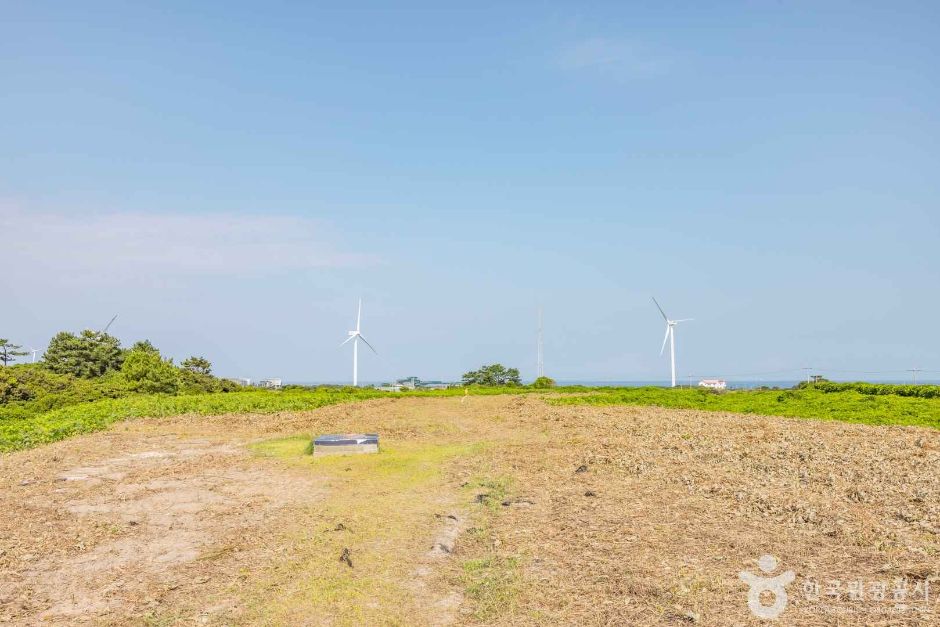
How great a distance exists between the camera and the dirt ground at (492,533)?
6758mm

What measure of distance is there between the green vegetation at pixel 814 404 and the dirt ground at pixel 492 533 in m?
3.79

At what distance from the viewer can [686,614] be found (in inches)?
248

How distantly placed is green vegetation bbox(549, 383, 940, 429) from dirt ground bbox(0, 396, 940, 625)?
3794mm

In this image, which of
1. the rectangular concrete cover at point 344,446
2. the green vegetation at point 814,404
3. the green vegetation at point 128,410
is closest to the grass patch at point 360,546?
the rectangular concrete cover at point 344,446

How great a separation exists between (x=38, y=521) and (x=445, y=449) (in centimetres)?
1063

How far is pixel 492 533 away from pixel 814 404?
21454 millimetres

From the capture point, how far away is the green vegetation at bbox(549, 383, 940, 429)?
2109cm

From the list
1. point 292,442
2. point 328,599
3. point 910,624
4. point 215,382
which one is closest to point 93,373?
point 215,382

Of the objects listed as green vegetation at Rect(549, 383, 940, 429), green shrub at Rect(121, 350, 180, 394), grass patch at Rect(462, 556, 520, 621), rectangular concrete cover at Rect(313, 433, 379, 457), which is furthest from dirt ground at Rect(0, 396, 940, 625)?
green shrub at Rect(121, 350, 180, 394)

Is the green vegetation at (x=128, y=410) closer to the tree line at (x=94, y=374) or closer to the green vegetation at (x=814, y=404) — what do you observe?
the tree line at (x=94, y=374)

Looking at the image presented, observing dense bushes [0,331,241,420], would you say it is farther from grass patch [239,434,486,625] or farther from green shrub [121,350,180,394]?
grass patch [239,434,486,625]

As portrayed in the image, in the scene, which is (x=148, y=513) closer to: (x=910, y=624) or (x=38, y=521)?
(x=38, y=521)

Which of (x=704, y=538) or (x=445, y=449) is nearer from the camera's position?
(x=704, y=538)

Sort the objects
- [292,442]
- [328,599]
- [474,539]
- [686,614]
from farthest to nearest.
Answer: [292,442] → [474,539] → [328,599] → [686,614]
